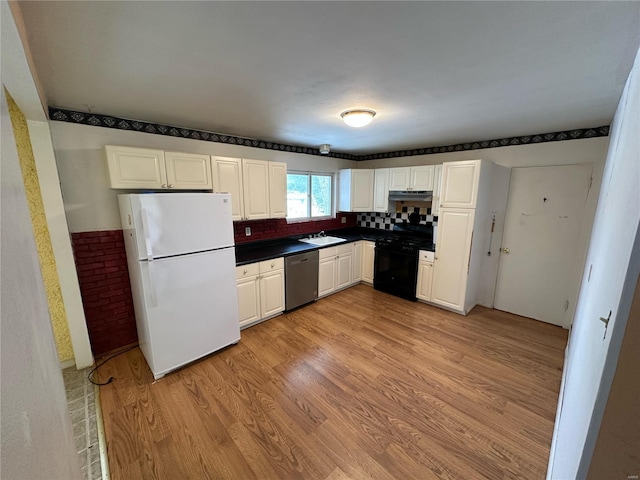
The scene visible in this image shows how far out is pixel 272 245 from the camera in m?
3.78

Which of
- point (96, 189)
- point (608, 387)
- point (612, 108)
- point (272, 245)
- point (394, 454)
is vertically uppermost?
point (612, 108)

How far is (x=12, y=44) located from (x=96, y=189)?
5.68 feet

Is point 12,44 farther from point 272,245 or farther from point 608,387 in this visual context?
point 272,245

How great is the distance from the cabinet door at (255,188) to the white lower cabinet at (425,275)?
7.50 feet

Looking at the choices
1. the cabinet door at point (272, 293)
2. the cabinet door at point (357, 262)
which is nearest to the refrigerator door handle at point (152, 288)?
the cabinet door at point (272, 293)

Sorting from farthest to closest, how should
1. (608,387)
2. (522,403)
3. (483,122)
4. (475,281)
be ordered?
(475,281)
(483,122)
(522,403)
(608,387)

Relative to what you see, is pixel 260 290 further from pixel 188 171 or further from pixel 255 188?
pixel 188 171

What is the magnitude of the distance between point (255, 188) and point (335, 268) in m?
1.72

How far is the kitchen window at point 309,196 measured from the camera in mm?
4086

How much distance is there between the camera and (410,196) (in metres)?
4.04

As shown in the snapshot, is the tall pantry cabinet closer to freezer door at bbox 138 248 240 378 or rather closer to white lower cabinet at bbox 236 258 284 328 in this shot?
white lower cabinet at bbox 236 258 284 328

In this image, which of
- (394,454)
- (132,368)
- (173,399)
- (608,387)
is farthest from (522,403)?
(132,368)

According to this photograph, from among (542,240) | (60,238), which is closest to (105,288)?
(60,238)

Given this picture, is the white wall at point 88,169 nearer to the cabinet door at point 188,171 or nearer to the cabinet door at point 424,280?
the cabinet door at point 188,171
